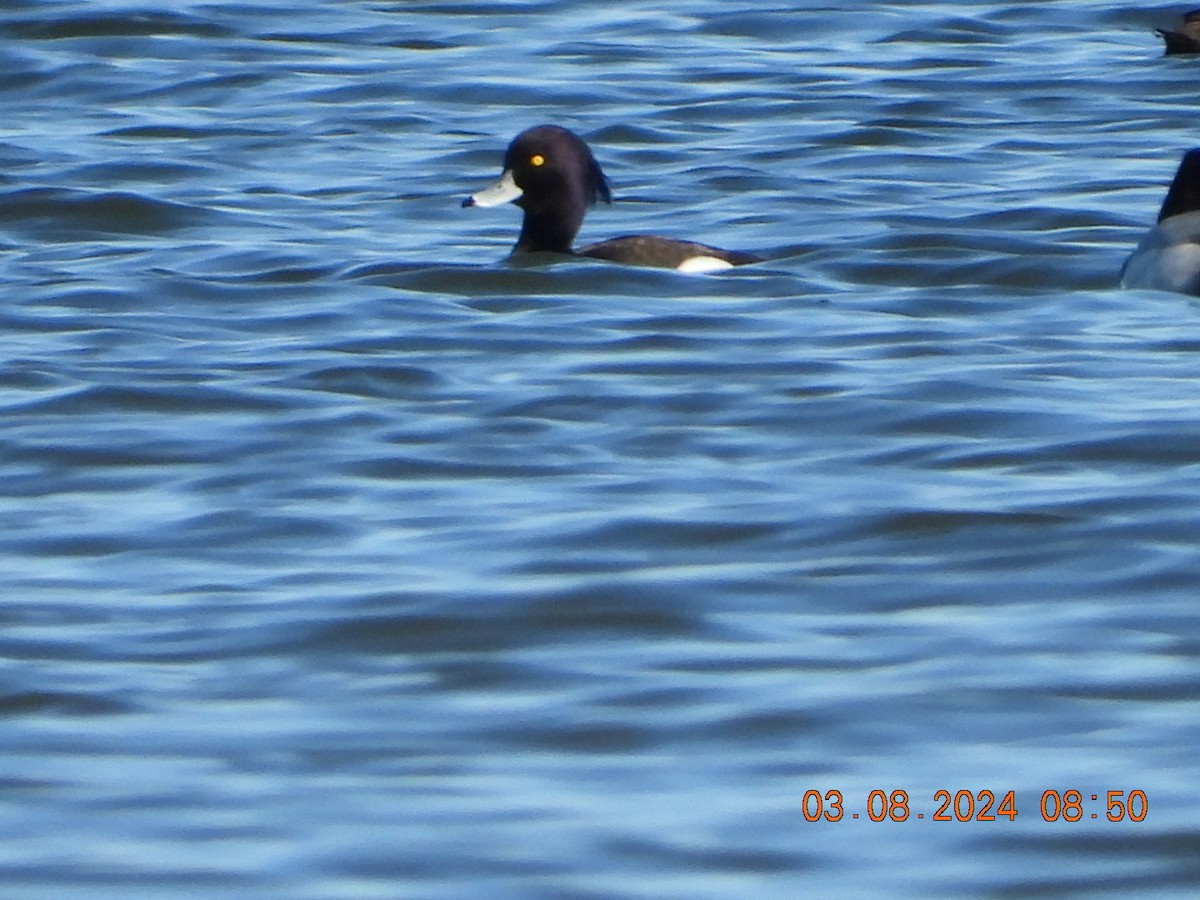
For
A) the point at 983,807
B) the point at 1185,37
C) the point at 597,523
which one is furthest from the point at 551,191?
the point at 983,807

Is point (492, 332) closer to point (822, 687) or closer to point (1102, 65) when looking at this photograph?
point (822, 687)

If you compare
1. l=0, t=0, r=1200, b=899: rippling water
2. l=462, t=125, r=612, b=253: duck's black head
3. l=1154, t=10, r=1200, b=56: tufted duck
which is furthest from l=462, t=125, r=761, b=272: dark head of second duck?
l=1154, t=10, r=1200, b=56: tufted duck

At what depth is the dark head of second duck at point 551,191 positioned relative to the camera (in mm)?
11328

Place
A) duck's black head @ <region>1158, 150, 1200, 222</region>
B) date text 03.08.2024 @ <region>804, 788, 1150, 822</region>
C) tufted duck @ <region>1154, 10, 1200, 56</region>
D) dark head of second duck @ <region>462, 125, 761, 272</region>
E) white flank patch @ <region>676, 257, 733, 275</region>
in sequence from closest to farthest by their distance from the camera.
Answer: date text 03.08.2024 @ <region>804, 788, 1150, 822</region> < white flank patch @ <region>676, 257, 733, 275</region> < duck's black head @ <region>1158, 150, 1200, 222</region> < dark head of second duck @ <region>462, 125, 761, 272</region> < tufted duck @ <region>1154, 10, 1200, 56</region>

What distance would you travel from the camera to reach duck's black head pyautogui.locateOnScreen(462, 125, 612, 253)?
11.3 metres

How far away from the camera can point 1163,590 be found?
249 inches

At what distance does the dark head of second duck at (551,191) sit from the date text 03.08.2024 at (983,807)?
6.09m

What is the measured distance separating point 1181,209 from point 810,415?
316 centimetres

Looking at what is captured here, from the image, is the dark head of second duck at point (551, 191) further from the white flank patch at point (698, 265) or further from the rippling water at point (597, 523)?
the white flank patch at point (698, 265)

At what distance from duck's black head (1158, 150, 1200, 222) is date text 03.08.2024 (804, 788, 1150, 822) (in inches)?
243

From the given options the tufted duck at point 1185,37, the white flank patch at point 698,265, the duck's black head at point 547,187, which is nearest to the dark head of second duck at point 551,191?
the duck's black head at point 547,187

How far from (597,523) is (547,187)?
4597 millimetres

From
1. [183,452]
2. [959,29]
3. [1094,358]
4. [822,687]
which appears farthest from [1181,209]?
[959,29]

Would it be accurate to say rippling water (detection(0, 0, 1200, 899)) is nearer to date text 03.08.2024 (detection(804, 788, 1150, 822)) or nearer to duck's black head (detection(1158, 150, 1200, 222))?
date text 03.08.2024 (detection(804, 788, 1150, 822))
